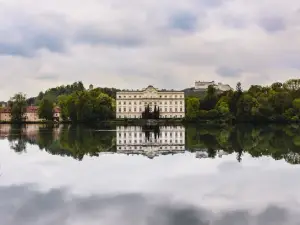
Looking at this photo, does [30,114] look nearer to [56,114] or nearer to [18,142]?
[56,114]

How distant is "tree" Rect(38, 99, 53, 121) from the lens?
96.0 m

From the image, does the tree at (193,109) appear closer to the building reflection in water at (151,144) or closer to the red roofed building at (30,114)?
the red roofed building at (30,114)

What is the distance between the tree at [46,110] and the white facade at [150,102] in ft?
47.9

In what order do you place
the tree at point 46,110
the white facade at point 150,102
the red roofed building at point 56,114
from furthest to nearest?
the red roofed building at point 56,114 < the white facade at point 150,102 < the tree at point 46,110

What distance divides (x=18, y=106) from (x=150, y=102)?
28587 mm

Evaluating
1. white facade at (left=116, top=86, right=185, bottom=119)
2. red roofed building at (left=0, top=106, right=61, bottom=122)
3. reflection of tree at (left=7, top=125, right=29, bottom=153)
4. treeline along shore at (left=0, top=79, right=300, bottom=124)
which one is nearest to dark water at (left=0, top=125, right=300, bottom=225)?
reflection of tree at (left=7, top=125, right=29, bottom=153)

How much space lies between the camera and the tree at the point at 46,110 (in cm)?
9600

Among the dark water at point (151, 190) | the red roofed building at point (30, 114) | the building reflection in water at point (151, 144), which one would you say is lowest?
the building reflection in water at point (151, 144)

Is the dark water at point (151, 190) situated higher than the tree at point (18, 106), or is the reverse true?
the tree at point (18, 106)

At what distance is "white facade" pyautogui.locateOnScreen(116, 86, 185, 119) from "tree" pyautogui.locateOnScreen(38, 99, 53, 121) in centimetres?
1460

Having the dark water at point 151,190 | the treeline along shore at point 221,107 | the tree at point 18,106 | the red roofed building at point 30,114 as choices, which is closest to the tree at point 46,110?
the treeline along shore at point 221,107

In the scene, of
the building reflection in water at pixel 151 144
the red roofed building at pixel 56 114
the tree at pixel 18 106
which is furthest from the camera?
the red roofed building at pixel 56 114

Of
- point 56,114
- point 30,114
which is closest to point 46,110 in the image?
point 56,114

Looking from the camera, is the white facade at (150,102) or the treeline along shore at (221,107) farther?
the white facade at (150,102)
